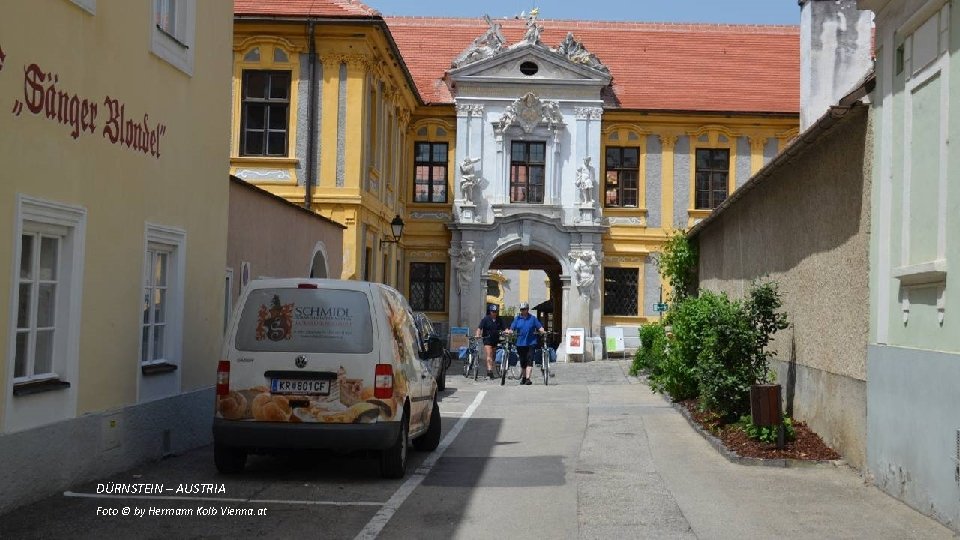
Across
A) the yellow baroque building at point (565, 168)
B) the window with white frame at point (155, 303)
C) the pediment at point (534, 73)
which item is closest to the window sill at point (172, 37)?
the window with white frame at point (155, 303)

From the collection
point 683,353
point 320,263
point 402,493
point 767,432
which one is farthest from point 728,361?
point 320,263

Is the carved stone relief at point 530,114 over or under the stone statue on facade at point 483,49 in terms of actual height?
under

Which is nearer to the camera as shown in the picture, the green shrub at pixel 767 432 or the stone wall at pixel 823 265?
the stone wall at pixel 823 265

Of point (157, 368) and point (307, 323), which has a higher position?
point (307, 323)

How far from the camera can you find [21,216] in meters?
8.77

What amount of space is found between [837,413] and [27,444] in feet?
26.2

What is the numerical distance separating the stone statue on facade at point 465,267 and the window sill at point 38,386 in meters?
28.8

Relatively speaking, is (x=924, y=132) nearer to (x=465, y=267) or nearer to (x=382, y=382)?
(x=382, y=382)

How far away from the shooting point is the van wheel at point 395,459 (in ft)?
35.7

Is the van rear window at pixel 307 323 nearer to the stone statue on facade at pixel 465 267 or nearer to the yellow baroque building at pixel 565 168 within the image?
the yellow baroque building at pixel 565 168

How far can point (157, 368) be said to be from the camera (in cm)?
1187

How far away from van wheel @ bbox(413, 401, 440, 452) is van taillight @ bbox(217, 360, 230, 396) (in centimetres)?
328

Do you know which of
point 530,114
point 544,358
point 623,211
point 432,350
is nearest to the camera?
point 432,350

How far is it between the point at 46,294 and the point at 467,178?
29.1 m
